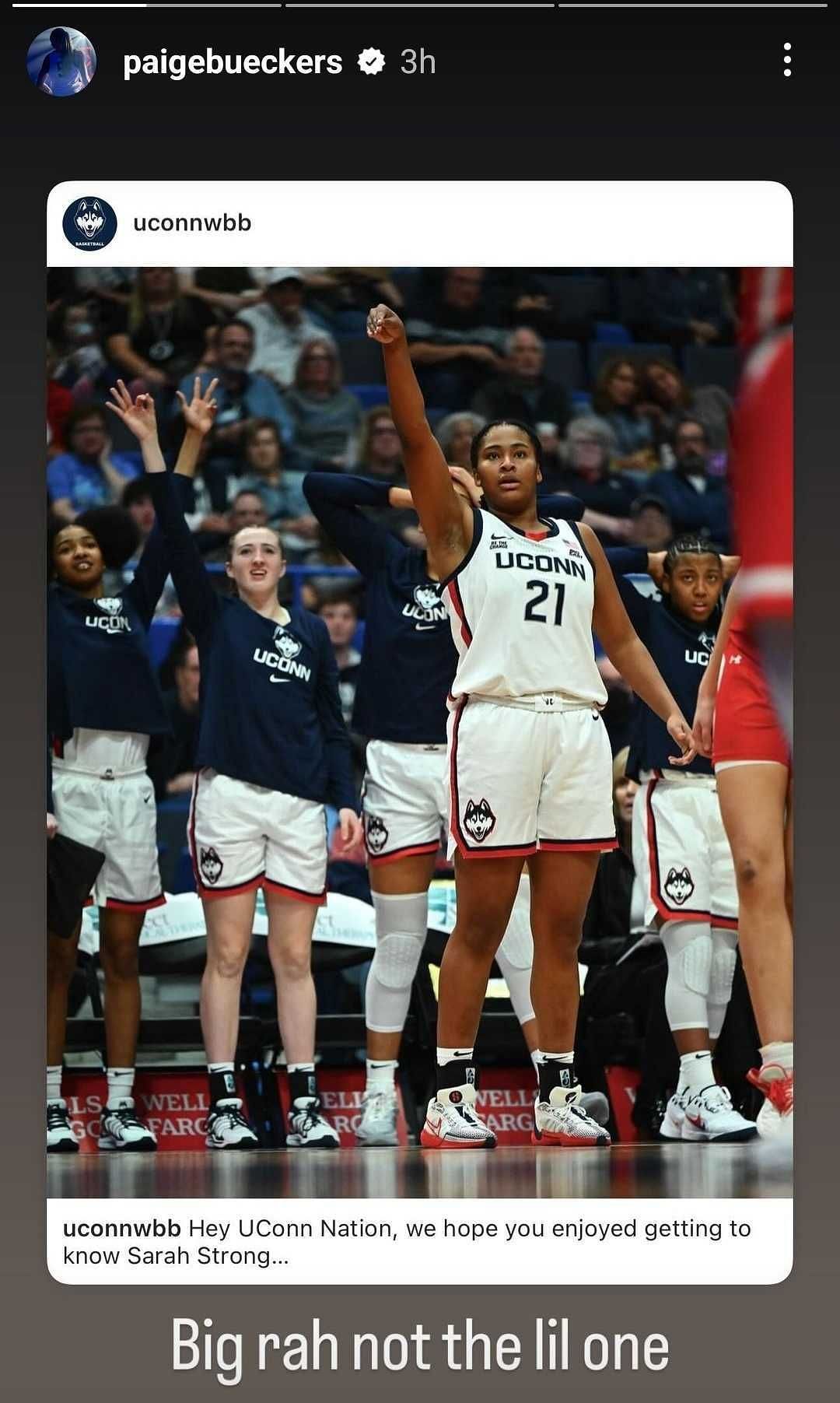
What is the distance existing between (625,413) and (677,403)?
414mm

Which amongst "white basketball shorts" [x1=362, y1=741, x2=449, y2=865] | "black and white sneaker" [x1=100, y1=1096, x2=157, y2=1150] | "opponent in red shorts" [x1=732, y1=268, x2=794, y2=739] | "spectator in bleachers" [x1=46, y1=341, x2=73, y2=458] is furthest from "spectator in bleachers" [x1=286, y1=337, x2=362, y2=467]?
"black and white sneaker" [x1=100, y1=1096, x2=157, y2=1150]

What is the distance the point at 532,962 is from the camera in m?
5.14

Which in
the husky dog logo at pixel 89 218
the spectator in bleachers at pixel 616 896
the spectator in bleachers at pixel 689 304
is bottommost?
the spectator in bleachers at pixel 616 896

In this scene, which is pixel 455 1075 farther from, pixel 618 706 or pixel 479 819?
pixel 618 706

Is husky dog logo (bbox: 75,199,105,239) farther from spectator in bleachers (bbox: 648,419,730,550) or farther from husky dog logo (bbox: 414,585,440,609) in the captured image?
spectator in bleachers (bbox: 648,419,730,550)

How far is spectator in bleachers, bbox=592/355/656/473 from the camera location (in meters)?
5.55

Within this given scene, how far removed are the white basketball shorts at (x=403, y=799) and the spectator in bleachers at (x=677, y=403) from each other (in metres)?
1.16

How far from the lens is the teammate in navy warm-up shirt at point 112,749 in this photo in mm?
5234

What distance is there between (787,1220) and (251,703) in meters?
2.13

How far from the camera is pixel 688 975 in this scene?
5582 mm

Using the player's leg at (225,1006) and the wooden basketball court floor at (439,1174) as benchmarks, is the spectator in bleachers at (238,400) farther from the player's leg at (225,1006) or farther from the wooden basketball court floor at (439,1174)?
the wooden basketball court floor at (439,1174)

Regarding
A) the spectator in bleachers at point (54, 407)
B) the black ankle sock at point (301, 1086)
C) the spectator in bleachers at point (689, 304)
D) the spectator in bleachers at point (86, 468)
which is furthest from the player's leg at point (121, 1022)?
the spectator in bleachers at point (689, 304)

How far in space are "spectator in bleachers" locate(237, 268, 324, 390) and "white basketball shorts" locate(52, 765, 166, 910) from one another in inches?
51.9
